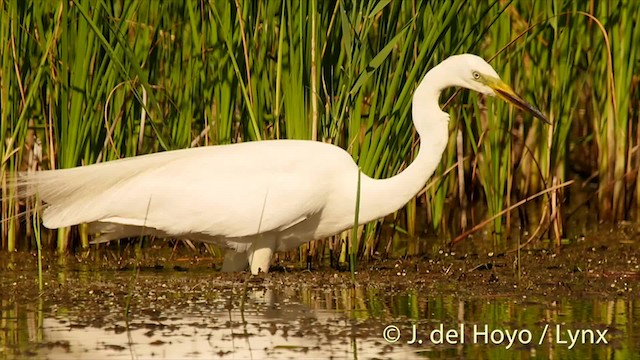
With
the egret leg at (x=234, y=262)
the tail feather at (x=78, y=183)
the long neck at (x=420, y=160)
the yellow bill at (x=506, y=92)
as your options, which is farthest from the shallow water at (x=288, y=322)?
the yellow bill at (x=506, y=92)

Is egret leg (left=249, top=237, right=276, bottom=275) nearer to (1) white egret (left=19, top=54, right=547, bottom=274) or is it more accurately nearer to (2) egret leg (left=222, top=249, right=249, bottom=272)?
(1) white egret (left=19, top=54, right=547, bottom=274)

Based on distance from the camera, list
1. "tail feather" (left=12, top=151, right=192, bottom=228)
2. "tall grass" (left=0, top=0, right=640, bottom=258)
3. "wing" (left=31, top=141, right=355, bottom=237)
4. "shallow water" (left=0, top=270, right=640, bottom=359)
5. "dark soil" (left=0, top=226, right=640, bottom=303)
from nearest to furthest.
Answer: "shallow water" (left=0, top=270, right=640, bottom=359)
"dark soil" (left=0, top=226, right=640, bottom=303)
"wing" (left=31, top=141, right=355, bottom=237)
"tail feather" (left=12, top=151, right=192, bottom=228)
"tall grass" (left=0, top=0, right=640, bottom=258)

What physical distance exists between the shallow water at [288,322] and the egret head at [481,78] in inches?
47.1

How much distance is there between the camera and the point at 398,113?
7.77 metres

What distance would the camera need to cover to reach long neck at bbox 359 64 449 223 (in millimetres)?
7484

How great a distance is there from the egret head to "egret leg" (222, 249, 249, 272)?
1.56 metres

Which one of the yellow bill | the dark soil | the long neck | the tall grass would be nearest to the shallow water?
the dark soil

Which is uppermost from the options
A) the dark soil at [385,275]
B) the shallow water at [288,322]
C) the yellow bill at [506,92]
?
the yellow bill at [506,92]

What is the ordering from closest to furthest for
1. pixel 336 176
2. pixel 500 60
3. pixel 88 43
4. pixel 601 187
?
pixel 336 176, pixel 88 43, pixel 500 60, pixel 601 187

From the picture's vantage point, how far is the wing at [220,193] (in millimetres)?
7254

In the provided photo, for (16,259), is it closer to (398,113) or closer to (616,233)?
(398,113)

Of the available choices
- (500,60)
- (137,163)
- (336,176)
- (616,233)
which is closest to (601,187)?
(616,233)

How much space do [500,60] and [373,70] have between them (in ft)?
5.86

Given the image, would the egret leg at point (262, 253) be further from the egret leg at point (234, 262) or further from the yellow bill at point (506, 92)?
the yellow bill at point (506, 92)
